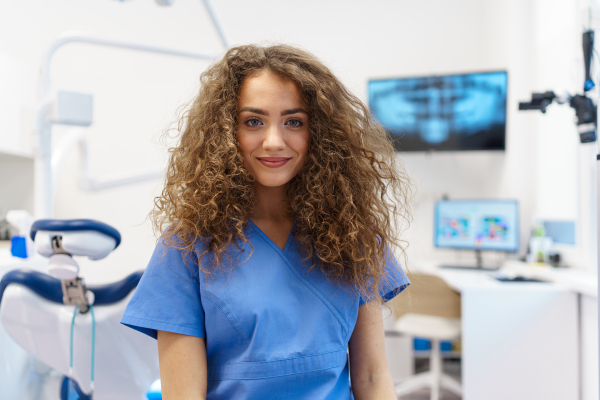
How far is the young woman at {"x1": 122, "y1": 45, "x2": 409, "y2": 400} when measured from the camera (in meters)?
0.88

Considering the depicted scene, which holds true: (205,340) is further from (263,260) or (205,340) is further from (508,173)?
(508,173)

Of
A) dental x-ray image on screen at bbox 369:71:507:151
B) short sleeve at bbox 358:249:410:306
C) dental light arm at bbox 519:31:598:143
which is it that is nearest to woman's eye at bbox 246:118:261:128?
short sleeve at bbox 358:249:410:306

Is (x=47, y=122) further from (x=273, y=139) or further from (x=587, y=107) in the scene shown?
(x=587, y=107)

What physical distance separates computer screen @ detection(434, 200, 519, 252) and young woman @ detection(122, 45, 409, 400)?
215 cm

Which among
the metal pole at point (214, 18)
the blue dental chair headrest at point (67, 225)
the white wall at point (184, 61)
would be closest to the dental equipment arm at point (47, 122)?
the metal pole at point (214, 18)

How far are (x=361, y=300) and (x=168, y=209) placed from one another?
1.51 ft

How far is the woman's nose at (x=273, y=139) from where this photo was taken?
933mm

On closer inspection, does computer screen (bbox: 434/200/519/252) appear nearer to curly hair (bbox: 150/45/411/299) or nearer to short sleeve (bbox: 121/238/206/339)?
curly hair (bbox: 150/45/411/299)

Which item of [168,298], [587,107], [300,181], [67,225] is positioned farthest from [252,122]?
[587,107]

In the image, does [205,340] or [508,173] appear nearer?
[205,340]

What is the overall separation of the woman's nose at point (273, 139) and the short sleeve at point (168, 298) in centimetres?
26

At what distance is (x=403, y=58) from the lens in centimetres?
354

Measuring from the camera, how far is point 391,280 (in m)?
1.07

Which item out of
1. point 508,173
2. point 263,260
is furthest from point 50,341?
point 508,173
